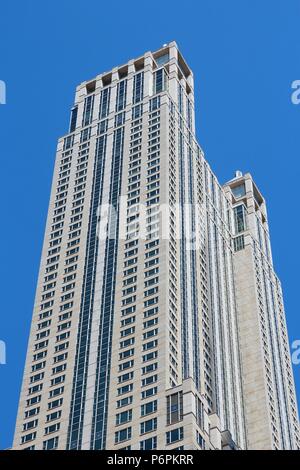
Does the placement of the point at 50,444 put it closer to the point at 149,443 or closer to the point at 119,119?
the point at 149,443

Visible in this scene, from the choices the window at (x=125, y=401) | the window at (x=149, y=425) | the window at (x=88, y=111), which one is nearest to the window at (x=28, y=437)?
the window at (x=125, y=401)

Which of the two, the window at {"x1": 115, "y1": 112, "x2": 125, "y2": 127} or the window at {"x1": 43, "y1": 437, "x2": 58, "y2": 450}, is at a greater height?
the window at {"x1": 115, "y1": 112, "x2": 125, "y2": 127}

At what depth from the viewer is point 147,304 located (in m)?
140

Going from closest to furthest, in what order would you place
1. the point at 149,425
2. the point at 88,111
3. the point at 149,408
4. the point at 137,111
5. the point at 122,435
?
the point at 149,425, the point at 122,435, the point at 149,408, the point at 137,111, the point at 88,111

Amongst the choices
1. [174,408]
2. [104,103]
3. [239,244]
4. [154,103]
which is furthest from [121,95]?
[174,408]

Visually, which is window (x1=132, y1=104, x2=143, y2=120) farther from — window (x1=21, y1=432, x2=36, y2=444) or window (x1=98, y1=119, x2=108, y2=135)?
window (x1=21, y1=432, x2=36, y2=444)

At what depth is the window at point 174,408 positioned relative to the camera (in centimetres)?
11894

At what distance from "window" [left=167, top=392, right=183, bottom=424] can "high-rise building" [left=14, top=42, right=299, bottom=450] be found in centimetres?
20

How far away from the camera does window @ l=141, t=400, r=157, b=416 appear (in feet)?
401

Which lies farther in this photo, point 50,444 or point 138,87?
point 138,87

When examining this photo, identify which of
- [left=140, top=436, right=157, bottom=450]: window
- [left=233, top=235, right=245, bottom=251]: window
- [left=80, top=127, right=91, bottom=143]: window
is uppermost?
[left=80, top=127, right=91, bottom=143]: window

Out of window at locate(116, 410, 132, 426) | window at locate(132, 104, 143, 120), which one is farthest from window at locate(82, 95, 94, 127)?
window at locate(116, 410, 132, 426)

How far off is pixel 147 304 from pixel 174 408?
23.1 meters
